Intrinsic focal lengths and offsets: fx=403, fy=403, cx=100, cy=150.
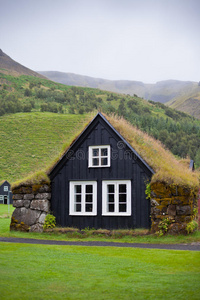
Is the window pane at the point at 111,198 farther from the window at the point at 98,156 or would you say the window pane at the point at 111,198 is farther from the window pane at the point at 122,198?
the window at the point at 98,156

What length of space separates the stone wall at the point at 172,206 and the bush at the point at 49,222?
211 inches

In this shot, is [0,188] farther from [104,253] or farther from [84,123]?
[104,253]

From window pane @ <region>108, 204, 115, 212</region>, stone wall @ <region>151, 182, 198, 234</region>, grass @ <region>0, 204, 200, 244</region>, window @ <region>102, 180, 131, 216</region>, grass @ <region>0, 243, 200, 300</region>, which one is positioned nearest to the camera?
grass @ <region>0, 243, 200, 300</region>

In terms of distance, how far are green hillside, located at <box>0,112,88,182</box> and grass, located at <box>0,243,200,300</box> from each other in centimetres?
5314

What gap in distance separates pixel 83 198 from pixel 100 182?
1.24 meters

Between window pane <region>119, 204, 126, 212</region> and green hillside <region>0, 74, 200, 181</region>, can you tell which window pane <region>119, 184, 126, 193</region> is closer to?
window pane <region>119, 204, 126, 212</region>

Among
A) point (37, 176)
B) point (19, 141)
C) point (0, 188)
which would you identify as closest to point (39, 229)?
point (37, 176)

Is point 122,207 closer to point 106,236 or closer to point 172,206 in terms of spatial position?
point 106,236

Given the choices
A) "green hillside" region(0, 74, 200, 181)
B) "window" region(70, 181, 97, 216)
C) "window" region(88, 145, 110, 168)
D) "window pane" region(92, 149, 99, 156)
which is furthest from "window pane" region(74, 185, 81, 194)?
"green hillside" region(0, 74, 200, 181)

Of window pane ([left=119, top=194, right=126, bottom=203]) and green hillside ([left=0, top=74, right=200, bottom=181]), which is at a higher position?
green hillside ([left=0, top=74, right=200, bottom=181])

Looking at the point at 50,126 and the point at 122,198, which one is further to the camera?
the point at 50,126

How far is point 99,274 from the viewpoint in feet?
32.1

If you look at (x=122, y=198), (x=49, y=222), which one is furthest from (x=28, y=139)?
(x=122, y=198)

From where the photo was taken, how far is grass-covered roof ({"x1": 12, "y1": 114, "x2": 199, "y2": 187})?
18656 millimetres
